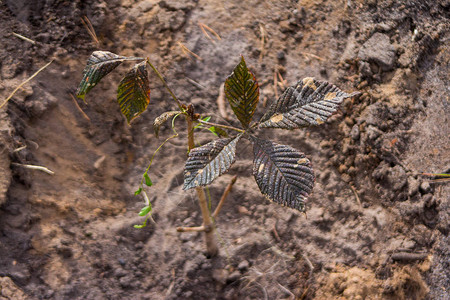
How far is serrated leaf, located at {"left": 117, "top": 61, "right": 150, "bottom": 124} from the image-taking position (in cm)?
123

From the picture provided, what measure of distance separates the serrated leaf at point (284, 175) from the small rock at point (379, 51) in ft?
3.67

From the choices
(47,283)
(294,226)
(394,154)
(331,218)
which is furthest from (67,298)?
(394,154)

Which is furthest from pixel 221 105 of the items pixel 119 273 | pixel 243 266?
pixel 119 273

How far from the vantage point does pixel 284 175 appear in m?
1.14

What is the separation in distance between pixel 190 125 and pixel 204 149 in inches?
5.4

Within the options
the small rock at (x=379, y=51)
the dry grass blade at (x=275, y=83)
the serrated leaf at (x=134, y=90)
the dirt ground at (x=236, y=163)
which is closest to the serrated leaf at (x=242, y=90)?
the serrated leaf at (x=134, y=90)

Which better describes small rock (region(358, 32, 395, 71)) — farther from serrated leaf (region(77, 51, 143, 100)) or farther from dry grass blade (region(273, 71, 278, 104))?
serrated leaf (region(77, 51, 143, 100))

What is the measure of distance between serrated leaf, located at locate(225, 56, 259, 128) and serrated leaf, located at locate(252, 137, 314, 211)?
140mm

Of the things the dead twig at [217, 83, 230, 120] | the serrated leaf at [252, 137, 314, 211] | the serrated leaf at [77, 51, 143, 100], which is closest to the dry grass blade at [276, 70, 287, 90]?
the dead twig at [217, 83, 230, 120]

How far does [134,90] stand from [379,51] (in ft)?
4.59

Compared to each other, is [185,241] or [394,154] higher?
[394,154]

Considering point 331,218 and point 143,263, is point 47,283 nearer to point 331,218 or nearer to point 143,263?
point 143,263

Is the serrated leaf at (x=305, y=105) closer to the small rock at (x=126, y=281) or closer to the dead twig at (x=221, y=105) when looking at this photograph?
the dead twig at (x=221, y=105)

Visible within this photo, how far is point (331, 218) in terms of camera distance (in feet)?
6.03
